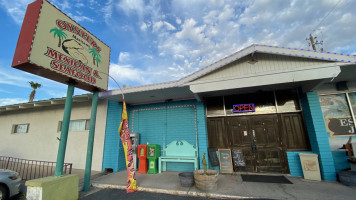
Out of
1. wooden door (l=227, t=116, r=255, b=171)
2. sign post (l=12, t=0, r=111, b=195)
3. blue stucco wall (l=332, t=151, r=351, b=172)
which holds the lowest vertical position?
blue stucco wall (l=332, t=151, r=351, b=172)

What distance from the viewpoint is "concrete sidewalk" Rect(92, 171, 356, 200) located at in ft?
13.1

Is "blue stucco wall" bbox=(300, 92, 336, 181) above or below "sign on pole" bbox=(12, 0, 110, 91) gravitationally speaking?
below

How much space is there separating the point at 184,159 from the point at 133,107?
12.3ft

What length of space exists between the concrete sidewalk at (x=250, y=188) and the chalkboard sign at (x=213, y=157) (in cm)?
59

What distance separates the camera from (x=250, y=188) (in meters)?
4.51

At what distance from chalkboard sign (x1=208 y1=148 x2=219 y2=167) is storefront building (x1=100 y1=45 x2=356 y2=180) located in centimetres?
24

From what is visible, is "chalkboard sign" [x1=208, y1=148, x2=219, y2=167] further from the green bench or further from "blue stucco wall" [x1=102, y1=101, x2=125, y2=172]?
"blue stucco wall" [x1=102, y1=101, x2=125, y2=172]

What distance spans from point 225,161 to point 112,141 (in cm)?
516

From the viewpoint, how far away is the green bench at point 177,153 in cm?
636

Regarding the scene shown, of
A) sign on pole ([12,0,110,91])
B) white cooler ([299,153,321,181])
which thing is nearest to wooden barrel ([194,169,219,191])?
white cooler ([299,153,321,181])

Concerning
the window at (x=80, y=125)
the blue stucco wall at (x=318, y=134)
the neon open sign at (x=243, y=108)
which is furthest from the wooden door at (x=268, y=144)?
the window at (x=80, y=125)

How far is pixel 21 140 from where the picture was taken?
9.61 m

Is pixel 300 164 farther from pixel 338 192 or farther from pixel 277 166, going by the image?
pixel 338 192

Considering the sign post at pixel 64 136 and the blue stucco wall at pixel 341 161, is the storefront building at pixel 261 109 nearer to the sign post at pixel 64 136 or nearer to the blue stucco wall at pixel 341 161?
the blue stucco wall at pixel 341 161
